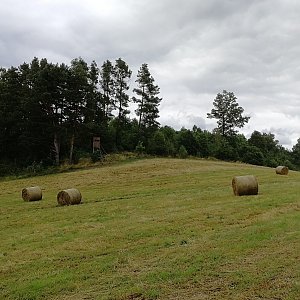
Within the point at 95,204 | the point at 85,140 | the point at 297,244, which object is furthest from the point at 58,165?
the point at 297,244

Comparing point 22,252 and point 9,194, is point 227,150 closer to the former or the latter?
point 9,194

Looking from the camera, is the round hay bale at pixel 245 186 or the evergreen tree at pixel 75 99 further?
the evergreen tree at pixel 75 99

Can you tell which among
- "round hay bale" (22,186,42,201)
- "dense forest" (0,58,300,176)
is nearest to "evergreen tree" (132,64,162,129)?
"dense forest" (0,58,300,176)

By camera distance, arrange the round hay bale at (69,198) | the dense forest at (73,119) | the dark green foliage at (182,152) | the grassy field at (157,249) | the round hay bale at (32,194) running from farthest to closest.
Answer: the dark green foliage at (182,152)
the dense forest at (73,119)
the round hay bale at (32,194)
the round hay bale at (69,198)
the grassy field at (157,249)

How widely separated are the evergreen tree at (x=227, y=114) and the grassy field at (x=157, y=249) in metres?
58.7

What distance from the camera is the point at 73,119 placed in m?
47.5

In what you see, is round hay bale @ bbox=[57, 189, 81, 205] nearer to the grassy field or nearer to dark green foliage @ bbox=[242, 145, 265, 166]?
the grassy field

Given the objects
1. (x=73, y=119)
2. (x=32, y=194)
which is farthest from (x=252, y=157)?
(x=32, y=194)

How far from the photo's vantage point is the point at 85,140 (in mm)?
50781

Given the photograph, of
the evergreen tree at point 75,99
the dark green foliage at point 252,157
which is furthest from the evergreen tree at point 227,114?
the evergreen tree at point 75,99

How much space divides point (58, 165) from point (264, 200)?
33000 millimetres

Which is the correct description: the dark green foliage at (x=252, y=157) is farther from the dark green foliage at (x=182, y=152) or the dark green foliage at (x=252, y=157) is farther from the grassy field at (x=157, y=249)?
the grassy field at (x=157, y=249)

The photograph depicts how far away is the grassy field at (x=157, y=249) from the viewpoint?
24.8 feet

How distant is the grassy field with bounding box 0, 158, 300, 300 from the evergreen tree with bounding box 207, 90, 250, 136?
193 ft
